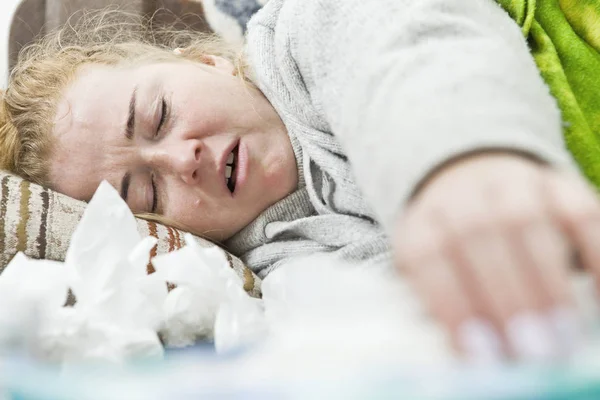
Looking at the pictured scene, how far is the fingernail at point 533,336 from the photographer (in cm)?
26

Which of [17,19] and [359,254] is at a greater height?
[359,254]

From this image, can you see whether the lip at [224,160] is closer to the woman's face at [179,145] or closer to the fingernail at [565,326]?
the woman's face at [179,145]

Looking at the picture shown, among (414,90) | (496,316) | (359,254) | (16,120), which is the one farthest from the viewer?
(16,120)

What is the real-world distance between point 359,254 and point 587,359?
414 millimetres

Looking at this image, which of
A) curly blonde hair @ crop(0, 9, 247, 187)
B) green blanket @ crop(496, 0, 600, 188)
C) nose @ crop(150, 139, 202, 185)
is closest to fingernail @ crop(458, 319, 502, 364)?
green blanket @ crop(496, 0, 600, 188)

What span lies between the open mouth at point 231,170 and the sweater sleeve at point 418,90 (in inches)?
8.4

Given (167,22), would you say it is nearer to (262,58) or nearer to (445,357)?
(262,58)

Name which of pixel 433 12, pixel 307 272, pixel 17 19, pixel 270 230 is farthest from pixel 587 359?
pixel 17 19

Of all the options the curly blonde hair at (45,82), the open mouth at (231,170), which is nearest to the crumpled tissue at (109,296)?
the open mouth at (231,170)

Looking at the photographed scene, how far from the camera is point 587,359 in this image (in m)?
0.27

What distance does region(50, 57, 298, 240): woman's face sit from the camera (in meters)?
0.82

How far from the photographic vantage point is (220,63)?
974 mm

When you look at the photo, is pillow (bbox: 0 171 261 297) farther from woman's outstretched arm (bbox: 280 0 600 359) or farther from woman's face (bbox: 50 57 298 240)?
woman's outstretched arm (bbox: 280 0 600 359)

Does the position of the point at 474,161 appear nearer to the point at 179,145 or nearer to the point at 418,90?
the point at 418,90
